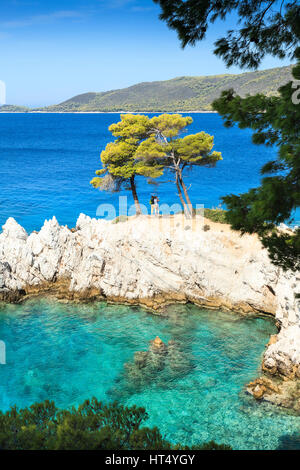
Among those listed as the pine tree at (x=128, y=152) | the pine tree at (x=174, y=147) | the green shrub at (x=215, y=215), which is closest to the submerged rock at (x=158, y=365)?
the green shrub at (x=215, y=215)

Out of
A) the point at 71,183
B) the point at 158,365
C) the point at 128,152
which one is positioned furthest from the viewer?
the point at 71,183

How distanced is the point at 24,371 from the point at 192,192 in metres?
36.9

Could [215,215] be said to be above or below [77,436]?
above

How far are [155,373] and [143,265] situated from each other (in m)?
9.43

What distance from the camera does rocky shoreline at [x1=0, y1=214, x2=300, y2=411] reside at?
23.8m

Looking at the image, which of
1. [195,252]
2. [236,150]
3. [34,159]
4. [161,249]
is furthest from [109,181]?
[236,150]

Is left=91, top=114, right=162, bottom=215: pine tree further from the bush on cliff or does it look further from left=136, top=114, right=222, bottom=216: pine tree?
the bush on cliff

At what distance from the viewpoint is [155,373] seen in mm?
17656

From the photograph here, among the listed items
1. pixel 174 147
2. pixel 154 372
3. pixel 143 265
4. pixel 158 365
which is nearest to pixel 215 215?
pixel 174 147

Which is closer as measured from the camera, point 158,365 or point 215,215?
point 158,365

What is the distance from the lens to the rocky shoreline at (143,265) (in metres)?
23.8

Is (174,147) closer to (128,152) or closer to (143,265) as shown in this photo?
(128,152)

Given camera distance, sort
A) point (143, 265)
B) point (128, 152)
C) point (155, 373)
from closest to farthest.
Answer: point (155, 373)
point (143, 265)
point (128, 152)
